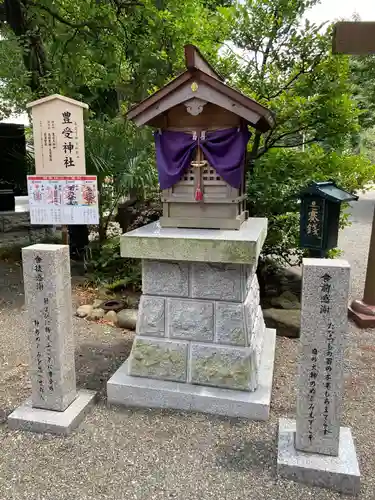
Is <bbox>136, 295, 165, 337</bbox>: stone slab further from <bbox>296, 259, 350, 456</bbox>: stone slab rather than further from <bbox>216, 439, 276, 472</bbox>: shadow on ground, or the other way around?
<bbox>296, 259, 350, 456</bbox>: stone slab

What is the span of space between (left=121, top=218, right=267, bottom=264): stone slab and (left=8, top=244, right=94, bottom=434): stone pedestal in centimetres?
61

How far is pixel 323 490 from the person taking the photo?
258 centimetres

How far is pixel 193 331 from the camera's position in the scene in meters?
3.52

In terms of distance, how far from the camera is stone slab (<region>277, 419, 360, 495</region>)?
2561 mm

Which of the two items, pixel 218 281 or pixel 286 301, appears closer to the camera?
pixel 218 281

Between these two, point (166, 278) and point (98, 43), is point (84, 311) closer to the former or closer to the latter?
point (166, 278)

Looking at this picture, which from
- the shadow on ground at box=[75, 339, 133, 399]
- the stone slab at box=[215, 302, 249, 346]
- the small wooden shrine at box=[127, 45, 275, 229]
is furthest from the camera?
the shadow on ground at box=[75, 339, 133, 399]

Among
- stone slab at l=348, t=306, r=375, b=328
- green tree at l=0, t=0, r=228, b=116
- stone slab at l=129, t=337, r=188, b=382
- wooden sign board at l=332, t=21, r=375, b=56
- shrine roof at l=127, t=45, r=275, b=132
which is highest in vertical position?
green tree at l=0, t=0, r=228, b=116

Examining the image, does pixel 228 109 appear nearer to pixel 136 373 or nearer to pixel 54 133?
pixel 54 133

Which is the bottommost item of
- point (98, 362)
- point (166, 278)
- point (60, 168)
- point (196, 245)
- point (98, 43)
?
point (98, 362)

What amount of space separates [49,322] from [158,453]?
4.17ft

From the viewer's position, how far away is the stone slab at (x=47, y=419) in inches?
122

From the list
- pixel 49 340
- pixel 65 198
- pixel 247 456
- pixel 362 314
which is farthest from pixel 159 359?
pixel 362 314

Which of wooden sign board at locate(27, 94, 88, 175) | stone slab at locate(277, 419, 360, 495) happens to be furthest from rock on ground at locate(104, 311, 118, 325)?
stone slab at locate(277, 419, 360, 495)
